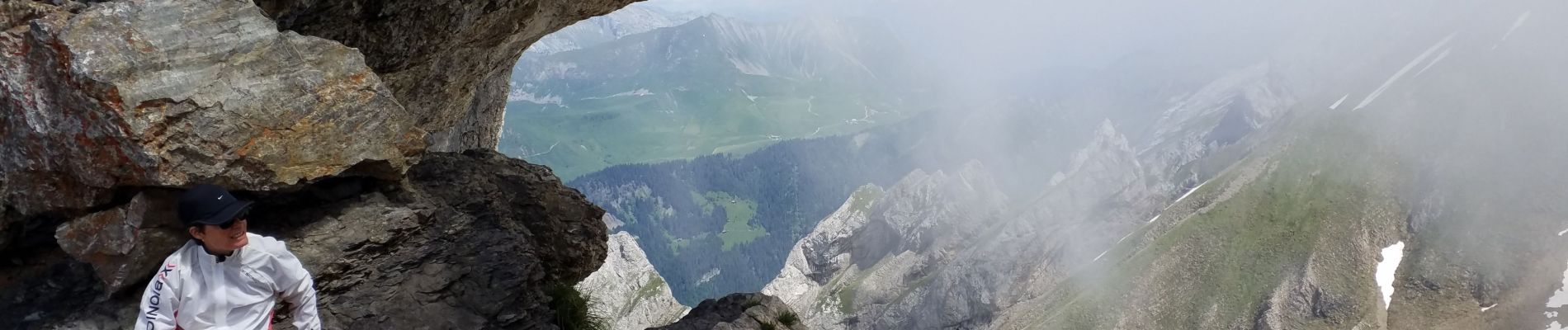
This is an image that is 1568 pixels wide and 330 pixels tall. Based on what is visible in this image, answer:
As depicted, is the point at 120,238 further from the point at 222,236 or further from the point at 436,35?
the point at 436,35

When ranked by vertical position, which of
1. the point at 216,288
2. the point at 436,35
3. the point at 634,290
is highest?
the point at 436,35

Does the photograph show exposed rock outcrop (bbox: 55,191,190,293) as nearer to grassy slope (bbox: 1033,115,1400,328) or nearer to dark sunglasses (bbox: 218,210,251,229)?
dark sunglasses (bbox: 218,210,251,229)

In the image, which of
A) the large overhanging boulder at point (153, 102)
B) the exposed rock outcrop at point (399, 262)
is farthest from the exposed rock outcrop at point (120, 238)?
the exposed rock outcrop at point (399, 262)

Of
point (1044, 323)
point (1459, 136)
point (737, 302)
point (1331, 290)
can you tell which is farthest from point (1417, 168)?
point (737, 302)

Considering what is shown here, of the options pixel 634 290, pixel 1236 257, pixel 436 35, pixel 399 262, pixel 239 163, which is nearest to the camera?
pixel 239 163

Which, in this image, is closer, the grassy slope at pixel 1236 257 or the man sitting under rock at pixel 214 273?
the man sitting under rock at pixel 214 273

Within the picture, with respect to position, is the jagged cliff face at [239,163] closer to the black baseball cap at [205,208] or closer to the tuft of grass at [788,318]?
the black baseball cap at [205,208]

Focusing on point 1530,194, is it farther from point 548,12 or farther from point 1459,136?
point 548,12

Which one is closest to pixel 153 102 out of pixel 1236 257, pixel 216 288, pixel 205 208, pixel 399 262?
pixel 205 208
